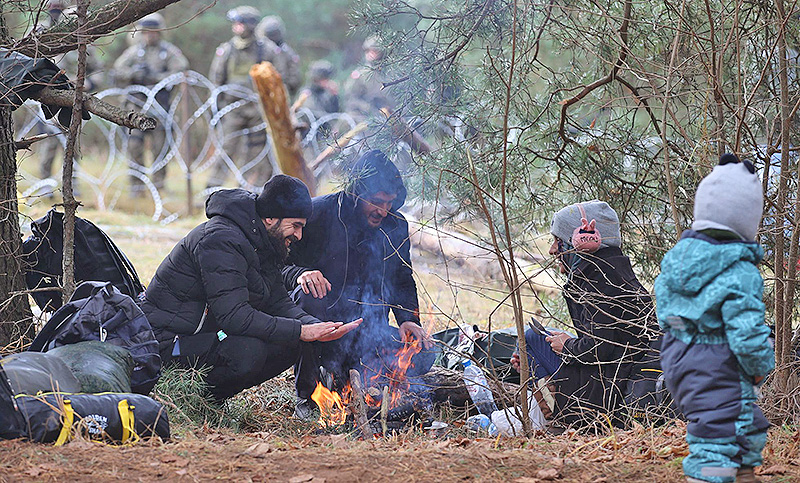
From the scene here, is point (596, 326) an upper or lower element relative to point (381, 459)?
upper

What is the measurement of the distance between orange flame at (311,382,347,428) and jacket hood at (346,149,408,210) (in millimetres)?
1382

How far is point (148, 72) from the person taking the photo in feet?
53.9

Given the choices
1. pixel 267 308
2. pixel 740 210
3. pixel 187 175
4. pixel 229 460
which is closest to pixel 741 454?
pixel 740 210

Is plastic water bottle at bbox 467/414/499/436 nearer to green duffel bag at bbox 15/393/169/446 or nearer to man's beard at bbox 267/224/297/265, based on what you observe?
man's beard at bbox 267/224/297/265

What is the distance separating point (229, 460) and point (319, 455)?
0.40m

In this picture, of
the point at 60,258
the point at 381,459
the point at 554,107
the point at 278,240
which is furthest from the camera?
the point at 554,107

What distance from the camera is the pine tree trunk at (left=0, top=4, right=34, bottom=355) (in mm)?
5508

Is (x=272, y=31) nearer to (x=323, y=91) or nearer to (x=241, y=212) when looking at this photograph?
(x=323, y=91)

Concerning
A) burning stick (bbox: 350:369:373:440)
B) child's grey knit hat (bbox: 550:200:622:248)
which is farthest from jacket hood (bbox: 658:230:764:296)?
burning stick (bbox: 350:369:373:440)

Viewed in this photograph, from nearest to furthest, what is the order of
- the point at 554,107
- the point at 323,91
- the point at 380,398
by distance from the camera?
the point at 380,398 → the point at 554,107 → the point at 323,91

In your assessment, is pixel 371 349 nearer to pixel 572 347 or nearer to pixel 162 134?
pixel 572 347

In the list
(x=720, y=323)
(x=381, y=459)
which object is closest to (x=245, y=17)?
(x=381, y=459)

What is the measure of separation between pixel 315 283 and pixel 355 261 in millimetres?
439

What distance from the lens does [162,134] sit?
52.9 feet
